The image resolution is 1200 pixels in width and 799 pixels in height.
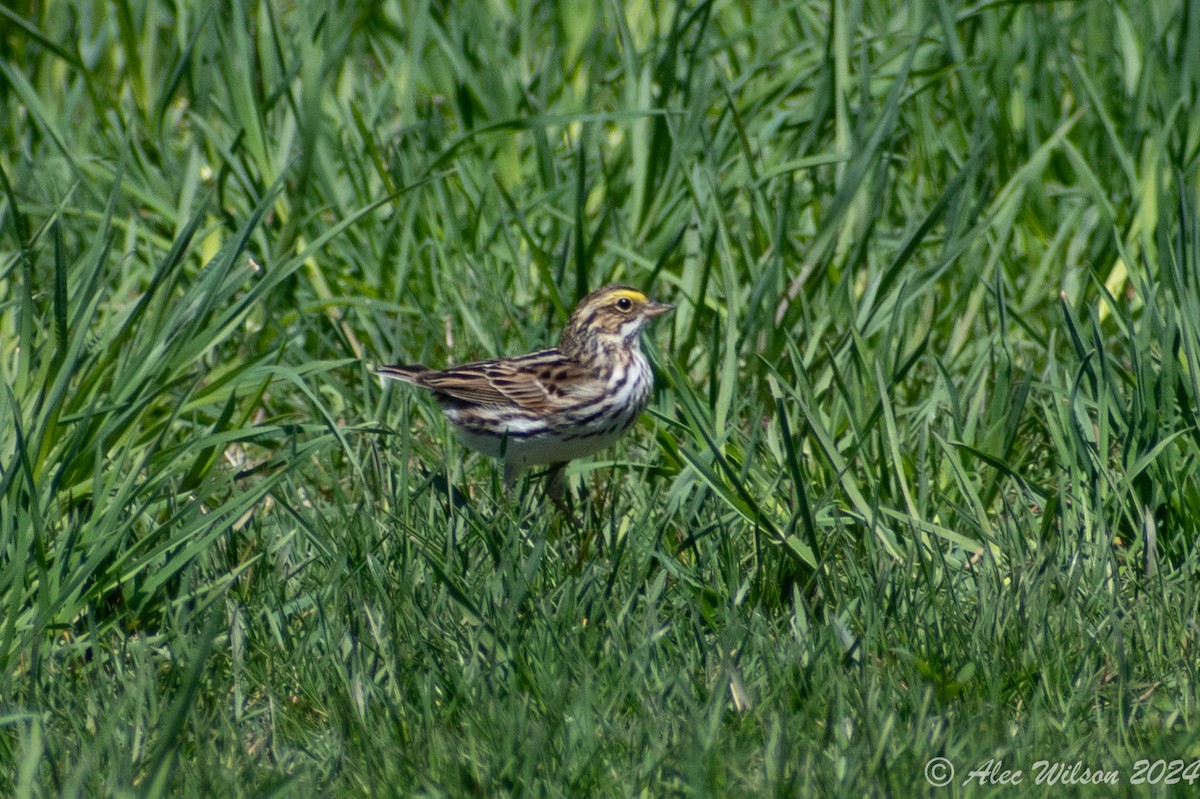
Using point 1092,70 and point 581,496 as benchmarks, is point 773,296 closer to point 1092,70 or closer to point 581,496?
point 581,496

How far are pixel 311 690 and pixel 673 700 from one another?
35.5 inches

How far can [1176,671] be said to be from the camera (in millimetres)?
3764

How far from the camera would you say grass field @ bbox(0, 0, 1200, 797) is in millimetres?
3574

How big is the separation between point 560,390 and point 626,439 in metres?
0.63

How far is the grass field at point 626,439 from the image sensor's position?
3.57 metres

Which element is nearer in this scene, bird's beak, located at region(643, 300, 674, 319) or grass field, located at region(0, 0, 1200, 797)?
grass field, located at region(0, 0, 1200, 797)

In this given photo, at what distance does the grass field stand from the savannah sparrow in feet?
0.50

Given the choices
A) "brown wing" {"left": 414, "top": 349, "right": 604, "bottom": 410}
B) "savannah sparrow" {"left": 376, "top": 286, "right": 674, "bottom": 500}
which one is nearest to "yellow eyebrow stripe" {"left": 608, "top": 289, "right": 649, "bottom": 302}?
"savannah sparrow" {"left": 376, "top": 286, "right": 674, "bottom": 500}

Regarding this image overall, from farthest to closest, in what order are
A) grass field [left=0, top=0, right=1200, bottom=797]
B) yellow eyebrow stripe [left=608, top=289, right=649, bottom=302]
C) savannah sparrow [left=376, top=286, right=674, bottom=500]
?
yellow eyebrow stripe [left=608, top=289, right=649, bottom=302], savannah sparrow [left=376, top=286, right=674, bottom=500], grass field [left=0, top=0, right=1200, bottom=797]

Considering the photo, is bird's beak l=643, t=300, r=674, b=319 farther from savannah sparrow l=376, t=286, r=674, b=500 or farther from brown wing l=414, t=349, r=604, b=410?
brown wing l=414, t=349, r=604, b=410

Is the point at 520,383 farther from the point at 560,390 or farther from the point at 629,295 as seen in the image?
the point at 629,295

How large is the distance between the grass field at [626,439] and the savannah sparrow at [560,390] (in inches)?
6.0

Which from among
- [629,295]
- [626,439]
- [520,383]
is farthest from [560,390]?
[626,439]

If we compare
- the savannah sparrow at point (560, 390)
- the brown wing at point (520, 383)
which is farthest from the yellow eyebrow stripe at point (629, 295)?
the brown wing at point (520, 383)
